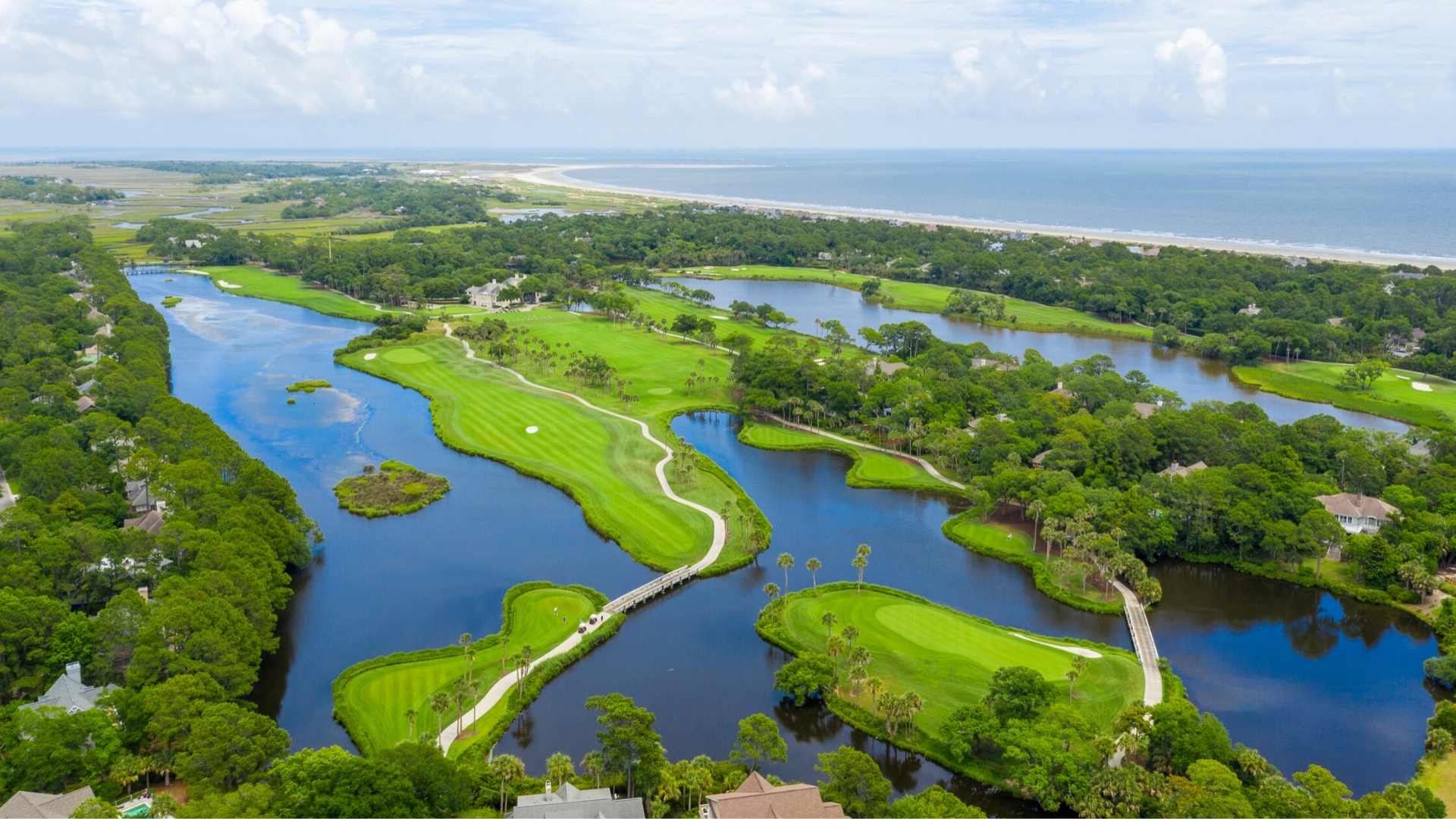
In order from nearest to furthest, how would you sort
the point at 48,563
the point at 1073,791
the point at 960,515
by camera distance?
1. the point at 1073,791
2. the point at 48,563
3. the point at 960,515

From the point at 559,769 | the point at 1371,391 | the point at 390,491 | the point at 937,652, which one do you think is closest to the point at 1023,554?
the point at 937,652

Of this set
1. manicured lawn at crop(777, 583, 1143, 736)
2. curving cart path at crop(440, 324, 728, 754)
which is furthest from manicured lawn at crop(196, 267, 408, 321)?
manicured lawn at crop(777, 583, 1143, 736)

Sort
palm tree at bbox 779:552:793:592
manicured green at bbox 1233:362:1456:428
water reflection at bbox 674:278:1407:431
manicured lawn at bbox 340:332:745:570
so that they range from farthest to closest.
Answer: water reflection at bbox 674:278:1407:431
manicured green at bbox 1233:362:1456:428
manicured lawn at bbox 340:332:745:570
palm tree at bbox 779:552:793:592

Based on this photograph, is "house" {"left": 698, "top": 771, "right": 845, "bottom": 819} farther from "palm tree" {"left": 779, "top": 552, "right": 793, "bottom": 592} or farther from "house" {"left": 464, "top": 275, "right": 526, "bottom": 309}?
"house" {"left": 464, "top": 275, "right": 526, "bottom": 309}

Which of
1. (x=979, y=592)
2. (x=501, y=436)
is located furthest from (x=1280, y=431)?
(x=501, y=436)

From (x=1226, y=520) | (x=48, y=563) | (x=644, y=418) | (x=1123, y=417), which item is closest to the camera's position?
(x=48, y=563)

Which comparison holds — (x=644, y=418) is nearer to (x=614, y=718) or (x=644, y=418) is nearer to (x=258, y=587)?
(x=258, y=587)

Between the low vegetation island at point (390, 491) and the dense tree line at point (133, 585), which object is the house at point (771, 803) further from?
the low vegetation island at point (390, 491)

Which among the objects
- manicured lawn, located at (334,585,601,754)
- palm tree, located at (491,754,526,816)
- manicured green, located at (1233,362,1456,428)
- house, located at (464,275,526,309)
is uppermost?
manicured green, located at (1233,362,1456,428)
